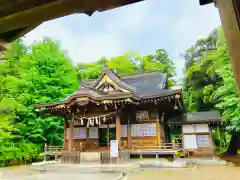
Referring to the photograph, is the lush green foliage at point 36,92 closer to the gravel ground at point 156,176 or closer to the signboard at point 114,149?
the gravel ground at point 156,176

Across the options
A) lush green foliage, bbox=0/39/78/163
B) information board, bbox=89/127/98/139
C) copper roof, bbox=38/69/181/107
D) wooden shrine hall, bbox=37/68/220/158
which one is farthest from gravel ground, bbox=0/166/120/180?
information board, bbox=89/127/98/139

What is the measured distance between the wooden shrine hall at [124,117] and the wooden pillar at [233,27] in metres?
11.0

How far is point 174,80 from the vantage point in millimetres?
33656

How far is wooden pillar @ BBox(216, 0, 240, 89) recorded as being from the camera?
1018mm

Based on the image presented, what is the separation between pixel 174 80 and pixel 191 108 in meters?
8.22

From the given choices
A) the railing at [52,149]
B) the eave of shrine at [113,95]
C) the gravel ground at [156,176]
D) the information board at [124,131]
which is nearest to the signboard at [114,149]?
the gravel ground at [156,176]

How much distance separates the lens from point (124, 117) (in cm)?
1441

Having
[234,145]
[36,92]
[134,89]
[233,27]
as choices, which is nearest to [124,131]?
[134,89]

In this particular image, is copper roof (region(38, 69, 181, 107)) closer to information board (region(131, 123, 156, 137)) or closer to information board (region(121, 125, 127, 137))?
information board (region(131, 123, 156, 137))

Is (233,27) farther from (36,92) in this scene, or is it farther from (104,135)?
(36,92)

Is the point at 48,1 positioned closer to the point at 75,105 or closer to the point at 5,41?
the point at 5,41

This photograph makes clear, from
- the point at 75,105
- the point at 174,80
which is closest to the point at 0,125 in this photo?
the point at 75,105

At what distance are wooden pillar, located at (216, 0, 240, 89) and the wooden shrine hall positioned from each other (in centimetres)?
1102

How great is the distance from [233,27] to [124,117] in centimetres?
1354
